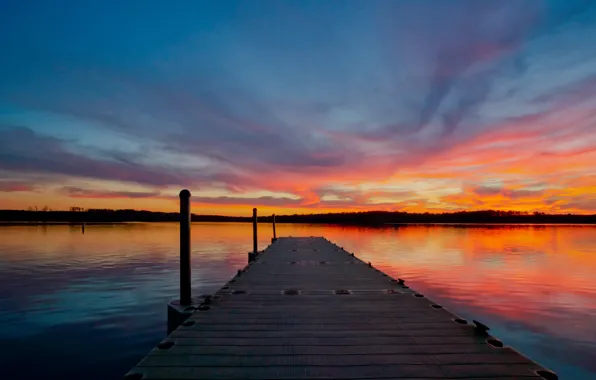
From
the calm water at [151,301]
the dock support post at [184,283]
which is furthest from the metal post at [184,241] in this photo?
the calm water at [151,301]

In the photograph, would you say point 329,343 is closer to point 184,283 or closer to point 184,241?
point 184,283

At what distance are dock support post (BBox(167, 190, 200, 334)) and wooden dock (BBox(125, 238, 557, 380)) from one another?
0.92 m

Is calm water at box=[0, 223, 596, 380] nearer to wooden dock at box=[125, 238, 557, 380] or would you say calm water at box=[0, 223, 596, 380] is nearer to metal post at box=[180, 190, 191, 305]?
metal post at box=[180, 190, 191, 305]

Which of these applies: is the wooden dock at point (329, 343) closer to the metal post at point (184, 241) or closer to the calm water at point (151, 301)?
the metal post at point (184, 241)

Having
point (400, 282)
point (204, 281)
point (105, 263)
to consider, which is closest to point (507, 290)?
point (400, 282)

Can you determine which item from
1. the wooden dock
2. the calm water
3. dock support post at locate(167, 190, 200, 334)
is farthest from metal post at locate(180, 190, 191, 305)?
the calm water

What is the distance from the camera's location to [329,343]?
4684mm

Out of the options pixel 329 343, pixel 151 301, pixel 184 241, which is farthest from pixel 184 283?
pixel 151 301

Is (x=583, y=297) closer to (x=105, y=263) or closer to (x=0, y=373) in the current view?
(x=0, y=373)

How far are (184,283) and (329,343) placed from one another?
5037 mm

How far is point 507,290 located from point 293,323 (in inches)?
577

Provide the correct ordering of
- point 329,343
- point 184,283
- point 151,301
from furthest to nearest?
point 151,301
point 184,283
point 329,343

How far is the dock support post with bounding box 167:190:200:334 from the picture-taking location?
25.9 feet

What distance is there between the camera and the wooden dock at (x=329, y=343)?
3.80 m
